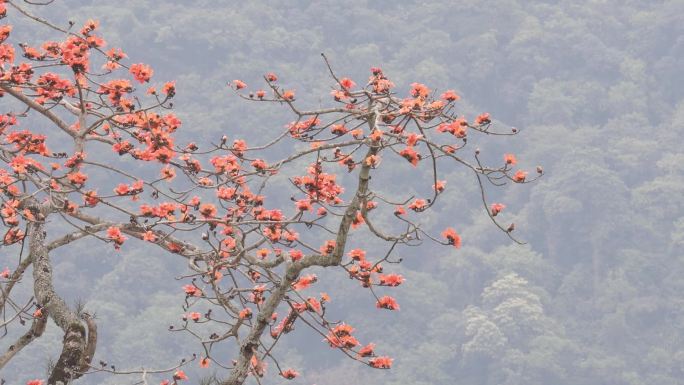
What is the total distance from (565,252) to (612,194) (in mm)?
2774

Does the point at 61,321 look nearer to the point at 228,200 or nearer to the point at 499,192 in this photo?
the point at 228,200

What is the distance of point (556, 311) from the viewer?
167 feet

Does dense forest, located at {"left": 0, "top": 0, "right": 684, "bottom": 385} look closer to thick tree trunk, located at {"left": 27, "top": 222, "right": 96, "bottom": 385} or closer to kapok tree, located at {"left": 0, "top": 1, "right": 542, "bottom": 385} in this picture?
kapok tree, located at {"left": 0, "top": 1, "right": 542, "bottom": 385}

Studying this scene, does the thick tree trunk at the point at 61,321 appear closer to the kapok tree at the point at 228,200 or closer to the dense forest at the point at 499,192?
the kapok tree at the point at 228,200

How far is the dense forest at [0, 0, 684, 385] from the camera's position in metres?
46.9

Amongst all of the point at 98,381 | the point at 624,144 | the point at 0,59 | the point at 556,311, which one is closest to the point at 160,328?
the point at 98,381

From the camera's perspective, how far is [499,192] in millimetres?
60031

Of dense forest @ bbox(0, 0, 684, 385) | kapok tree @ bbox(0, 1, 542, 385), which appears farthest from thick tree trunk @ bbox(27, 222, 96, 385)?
dense forest @ bbox(0, 0, 684, 385)

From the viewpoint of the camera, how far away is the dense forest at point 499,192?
46.9 metres

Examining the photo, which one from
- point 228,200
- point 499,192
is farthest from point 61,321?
point 499,192

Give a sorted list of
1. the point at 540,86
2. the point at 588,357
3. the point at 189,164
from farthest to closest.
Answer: the point at 540,86 < the point at 588,357 < the point at 189,164

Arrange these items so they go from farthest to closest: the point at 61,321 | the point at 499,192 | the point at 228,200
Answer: the point at 499,192
the point at 228,200
the point at 61,321

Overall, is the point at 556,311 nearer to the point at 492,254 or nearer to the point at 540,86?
the point at 492,254

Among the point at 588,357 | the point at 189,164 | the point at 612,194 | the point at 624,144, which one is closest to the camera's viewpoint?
the point at 189,164
